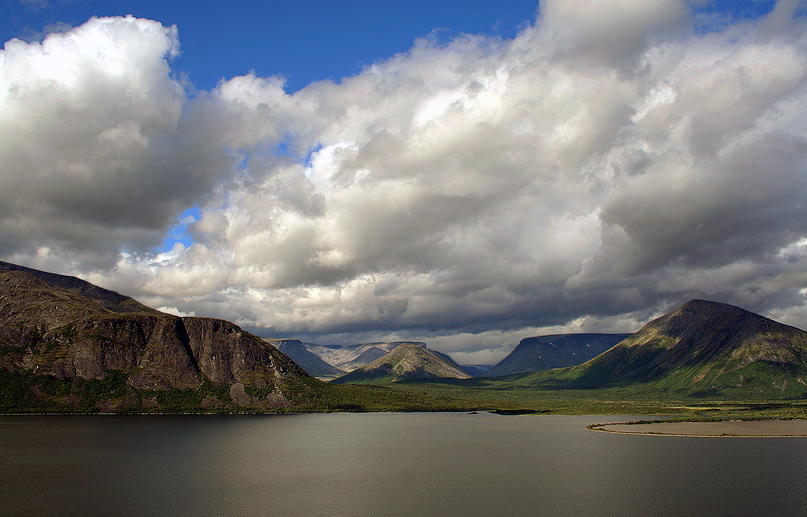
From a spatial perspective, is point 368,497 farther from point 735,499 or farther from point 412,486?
point 735,499

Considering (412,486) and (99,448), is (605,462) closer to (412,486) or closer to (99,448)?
(412,486)

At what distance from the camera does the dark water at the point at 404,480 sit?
9825cm

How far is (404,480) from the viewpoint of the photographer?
127m

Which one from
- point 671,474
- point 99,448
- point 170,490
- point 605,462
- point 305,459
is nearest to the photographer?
point 170,490

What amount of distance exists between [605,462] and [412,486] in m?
64.1

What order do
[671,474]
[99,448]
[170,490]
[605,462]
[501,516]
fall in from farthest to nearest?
[99,448] → [605,462] → [671,474] → [170,490] → [501,516]

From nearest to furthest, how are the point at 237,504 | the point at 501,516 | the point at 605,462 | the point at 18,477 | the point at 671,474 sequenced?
the point at 501,516
the point at 237,504
the point at 18,477
the point at 671,474
the point at 605,462

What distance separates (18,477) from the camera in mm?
124125

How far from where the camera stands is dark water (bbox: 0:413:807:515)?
9825 cm

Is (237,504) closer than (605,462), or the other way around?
(237,504)

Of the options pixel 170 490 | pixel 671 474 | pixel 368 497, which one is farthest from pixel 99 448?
pixel 671 474

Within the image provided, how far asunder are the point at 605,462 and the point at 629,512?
6031 centimetres

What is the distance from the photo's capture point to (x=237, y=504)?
10181cm

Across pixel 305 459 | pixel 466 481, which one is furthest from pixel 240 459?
pixel 466 481
